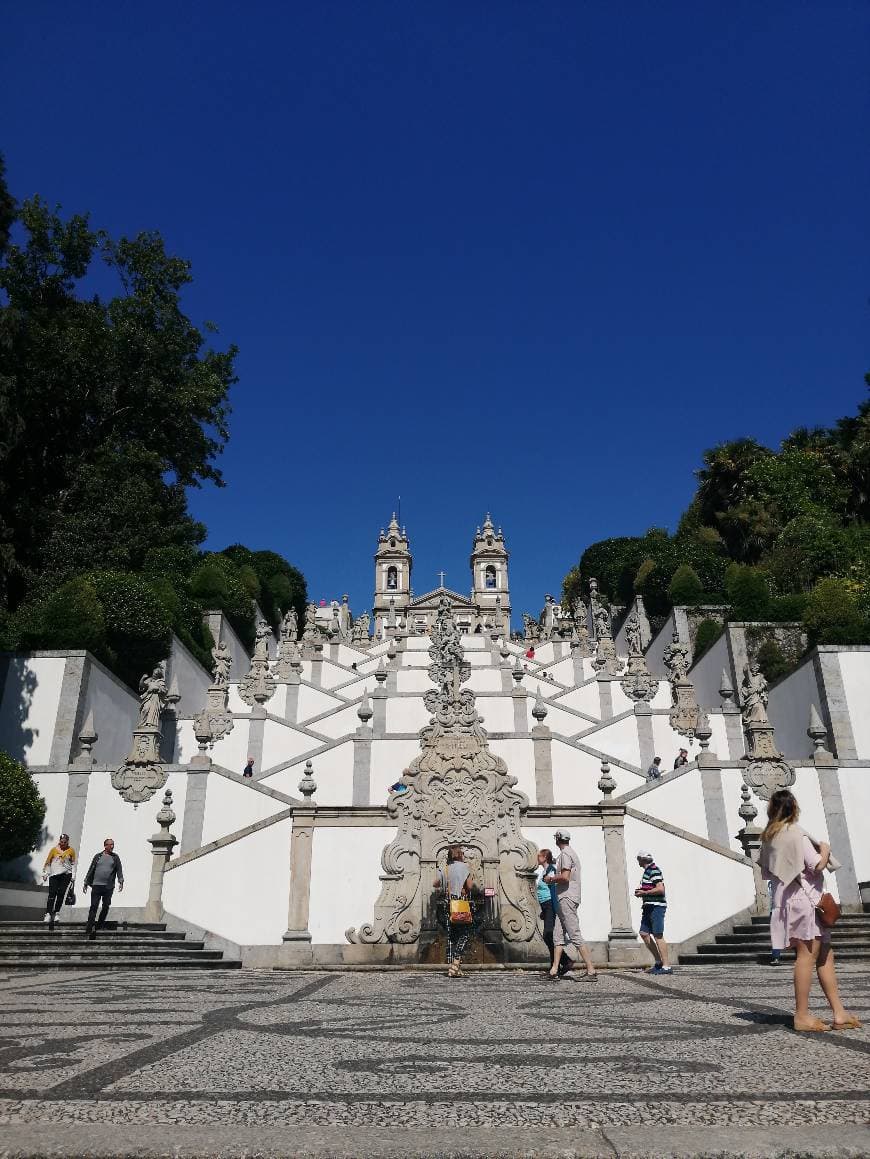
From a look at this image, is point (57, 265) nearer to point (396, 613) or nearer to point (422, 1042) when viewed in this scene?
point (422, 1042)

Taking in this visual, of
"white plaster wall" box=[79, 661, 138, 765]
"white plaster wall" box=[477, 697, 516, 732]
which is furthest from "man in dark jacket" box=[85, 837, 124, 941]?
"white plaster wall" box=[477, 697, 516, 732]

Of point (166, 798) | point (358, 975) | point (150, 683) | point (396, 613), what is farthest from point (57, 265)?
point (396, 613)

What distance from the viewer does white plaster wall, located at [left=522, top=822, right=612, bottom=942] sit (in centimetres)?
1266

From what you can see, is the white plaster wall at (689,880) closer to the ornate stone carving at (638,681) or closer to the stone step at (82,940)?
the stone step at (82,940)

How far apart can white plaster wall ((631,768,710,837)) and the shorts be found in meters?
6.72

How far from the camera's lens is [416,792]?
13.3 m

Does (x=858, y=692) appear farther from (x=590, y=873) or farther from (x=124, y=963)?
(x=124, y=963)

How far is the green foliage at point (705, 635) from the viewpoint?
97.9ft

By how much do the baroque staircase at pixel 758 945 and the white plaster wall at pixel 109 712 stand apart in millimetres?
14115

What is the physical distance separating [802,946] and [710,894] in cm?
972

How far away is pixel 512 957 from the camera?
11.8 meters

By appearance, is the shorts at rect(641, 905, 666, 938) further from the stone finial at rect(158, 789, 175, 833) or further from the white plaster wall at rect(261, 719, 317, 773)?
the white plaster wall at rect(261, 719, 317, 773)

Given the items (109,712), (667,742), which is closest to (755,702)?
(667,742)

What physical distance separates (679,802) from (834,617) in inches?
460
